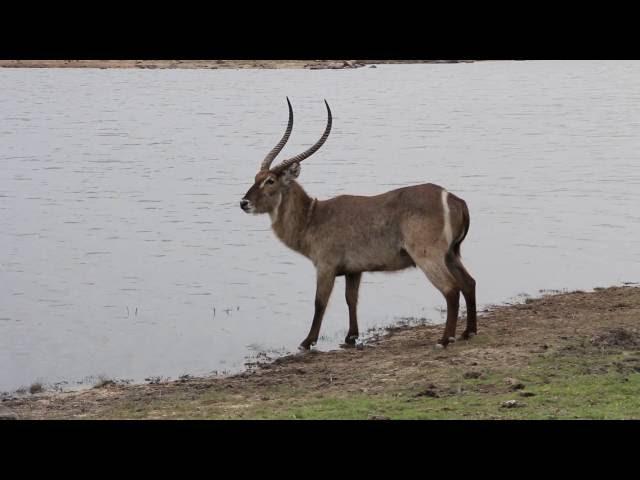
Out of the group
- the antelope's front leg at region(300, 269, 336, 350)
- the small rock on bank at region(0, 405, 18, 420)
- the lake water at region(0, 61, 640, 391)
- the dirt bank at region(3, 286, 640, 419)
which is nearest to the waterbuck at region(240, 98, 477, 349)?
the antelope's front leg at region(300, 269, 336, 350)

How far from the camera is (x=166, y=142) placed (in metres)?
30.5

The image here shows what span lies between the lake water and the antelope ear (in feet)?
5.42

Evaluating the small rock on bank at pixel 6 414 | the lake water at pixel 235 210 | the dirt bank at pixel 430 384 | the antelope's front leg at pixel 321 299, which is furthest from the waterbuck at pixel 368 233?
the small rock on bank at pixel 6 414

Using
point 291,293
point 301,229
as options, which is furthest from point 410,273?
point 301,229

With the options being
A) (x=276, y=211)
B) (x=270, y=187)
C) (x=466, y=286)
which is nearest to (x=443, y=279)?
(x=466, y=286)

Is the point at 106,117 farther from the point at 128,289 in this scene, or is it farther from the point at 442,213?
the point at 442,213

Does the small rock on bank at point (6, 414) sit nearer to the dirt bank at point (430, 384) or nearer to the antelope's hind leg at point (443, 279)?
the dirt bank at point (430, 384)

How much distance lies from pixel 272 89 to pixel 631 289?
3875 centimetres

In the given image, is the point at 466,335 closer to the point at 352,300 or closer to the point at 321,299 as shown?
the point at 352,300

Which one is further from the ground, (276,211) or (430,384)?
(276,211)

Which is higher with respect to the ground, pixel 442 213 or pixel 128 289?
pixel 442 213

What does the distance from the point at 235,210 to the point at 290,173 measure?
937 cm

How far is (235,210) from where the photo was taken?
19656 mm

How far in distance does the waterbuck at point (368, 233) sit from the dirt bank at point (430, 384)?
1.69 ft
